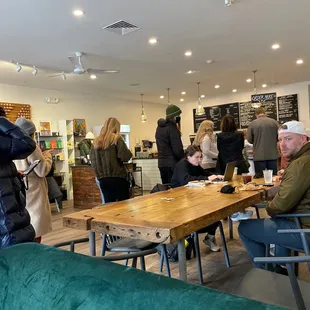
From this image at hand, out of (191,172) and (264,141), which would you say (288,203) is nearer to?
(191,172)

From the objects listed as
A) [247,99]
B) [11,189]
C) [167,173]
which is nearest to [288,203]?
[11,189]

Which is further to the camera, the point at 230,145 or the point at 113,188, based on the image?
the point at 230,145

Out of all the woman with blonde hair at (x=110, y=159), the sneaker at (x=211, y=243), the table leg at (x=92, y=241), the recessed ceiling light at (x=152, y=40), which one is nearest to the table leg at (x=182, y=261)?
the table leg at (x=92, y=241)

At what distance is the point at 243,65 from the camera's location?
6.55 m

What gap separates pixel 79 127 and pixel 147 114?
3303 millimetres

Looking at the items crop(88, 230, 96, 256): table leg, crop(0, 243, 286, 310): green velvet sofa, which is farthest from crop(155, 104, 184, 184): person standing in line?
crop(0, 243, 286, 310): green velvet sofa

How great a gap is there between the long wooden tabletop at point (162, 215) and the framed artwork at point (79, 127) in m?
6.31

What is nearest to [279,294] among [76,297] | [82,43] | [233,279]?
[76,297]

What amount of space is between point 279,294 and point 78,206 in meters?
5.54

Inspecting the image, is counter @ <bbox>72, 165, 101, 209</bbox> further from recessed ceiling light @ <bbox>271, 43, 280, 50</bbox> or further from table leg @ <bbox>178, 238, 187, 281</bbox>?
table leg @ <bbox>178, 238, 187, 281</bbox>

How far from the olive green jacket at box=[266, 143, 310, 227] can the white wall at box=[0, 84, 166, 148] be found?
6.69m

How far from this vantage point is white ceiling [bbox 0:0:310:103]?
12.0ft

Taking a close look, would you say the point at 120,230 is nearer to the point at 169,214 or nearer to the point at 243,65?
the point at 169,214

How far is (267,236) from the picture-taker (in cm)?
218
